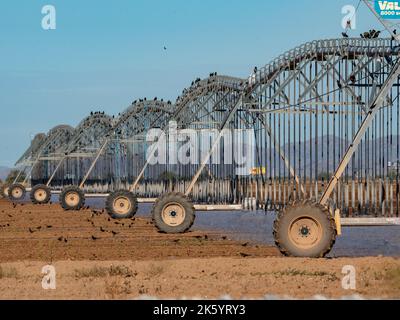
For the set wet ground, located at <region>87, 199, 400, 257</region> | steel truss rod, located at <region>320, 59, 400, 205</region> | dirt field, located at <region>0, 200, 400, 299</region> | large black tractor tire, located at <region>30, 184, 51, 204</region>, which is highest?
steel truss rod, located at <region>320, 59, 400, 205</region>

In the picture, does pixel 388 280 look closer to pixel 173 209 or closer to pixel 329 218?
pixel 329 218

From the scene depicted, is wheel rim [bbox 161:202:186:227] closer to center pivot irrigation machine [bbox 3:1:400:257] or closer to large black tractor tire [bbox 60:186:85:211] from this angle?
center pivot irrigation machine [bbox 3:1:400:257]

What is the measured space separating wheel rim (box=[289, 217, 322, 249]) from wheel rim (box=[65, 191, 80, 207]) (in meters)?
34.2

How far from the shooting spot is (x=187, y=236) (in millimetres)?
29297

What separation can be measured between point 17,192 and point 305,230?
6274cm

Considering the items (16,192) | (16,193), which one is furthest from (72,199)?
(16,192)

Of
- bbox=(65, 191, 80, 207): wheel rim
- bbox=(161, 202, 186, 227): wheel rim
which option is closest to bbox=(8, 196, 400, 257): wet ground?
bbox=(161, 202, 186, 227): wheel rim

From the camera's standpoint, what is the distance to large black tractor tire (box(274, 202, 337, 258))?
734 inches

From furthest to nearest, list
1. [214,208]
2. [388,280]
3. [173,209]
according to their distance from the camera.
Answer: [214,208], [173,209], [388,280]

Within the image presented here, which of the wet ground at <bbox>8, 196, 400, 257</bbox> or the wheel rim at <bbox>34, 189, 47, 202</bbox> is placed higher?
the wheel rim at <bbox>34, 189, 47, 202</bbox>

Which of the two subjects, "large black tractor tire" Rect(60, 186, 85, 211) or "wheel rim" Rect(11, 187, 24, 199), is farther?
"wheel rim" Rect(11, 187, 24, 199)

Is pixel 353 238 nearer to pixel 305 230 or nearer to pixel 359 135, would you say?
pixel 359 135
